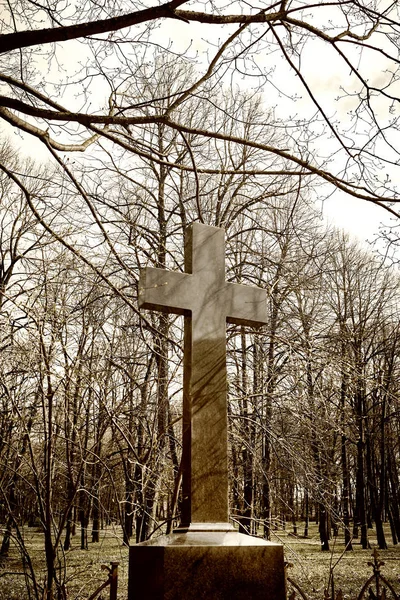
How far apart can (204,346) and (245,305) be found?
504 mm

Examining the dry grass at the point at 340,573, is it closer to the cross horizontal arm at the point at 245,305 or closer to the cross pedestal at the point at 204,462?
the cross horizontal arm at the point at 245,305

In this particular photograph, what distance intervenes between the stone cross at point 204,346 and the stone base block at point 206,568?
19 cm

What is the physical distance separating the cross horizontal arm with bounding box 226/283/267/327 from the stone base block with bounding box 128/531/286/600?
1356 mm

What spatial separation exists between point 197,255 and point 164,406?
4.24 metres

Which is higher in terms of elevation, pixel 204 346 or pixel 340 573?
pixel 204 346

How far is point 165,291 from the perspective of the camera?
11.0 feet

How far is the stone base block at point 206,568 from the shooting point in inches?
99.8

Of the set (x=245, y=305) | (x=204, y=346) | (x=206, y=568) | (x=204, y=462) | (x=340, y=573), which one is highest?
(x=245, y=305)

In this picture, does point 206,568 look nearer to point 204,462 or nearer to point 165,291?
point 204,462

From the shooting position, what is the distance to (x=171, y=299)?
3365mm

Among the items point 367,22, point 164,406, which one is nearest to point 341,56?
point 367,22

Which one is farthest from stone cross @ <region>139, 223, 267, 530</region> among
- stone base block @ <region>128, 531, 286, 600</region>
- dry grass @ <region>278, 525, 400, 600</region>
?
dry grass @ <region>278, 525, 400, 600</region>

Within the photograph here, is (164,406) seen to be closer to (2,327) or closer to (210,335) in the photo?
(2,327)

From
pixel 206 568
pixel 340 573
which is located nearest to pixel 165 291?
pixel 206 568
